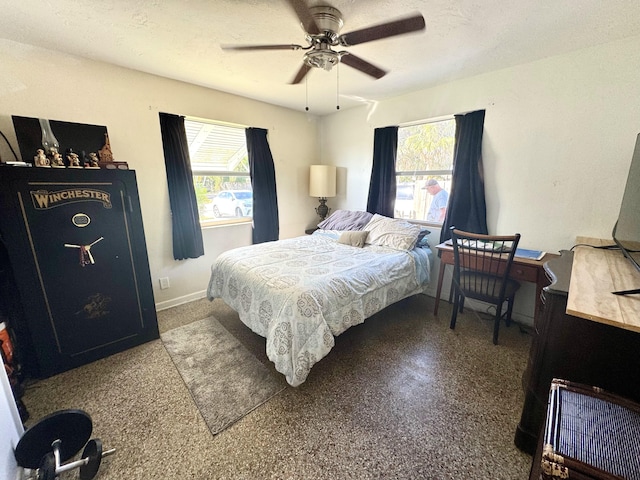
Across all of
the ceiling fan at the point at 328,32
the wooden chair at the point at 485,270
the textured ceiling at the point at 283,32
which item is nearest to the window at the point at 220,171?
the textured ceiling at the point at 283,32

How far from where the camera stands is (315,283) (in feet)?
6.08

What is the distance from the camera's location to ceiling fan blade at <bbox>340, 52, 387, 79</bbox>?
1.72 metres

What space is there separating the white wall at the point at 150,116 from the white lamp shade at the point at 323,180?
0.27 m

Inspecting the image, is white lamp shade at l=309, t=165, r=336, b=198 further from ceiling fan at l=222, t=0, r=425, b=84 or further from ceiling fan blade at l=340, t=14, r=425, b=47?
ceiling fan blade at l=340, t=14, r=425, b=47

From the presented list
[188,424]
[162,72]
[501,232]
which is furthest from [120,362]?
[501,232]

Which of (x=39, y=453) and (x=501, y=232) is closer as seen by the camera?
(x=39, y=453)

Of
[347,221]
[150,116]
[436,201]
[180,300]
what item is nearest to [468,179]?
[436,201]

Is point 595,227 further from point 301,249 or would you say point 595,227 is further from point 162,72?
point 162,72

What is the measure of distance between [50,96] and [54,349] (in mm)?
2002

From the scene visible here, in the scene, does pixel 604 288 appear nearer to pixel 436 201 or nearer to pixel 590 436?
pixel 590 436

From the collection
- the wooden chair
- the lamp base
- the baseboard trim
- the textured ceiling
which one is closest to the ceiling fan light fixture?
the textured ceiling

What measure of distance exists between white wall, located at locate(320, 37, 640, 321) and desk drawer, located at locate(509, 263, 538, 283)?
51cm

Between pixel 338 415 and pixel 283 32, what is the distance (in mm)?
2578

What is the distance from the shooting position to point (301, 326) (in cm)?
168
